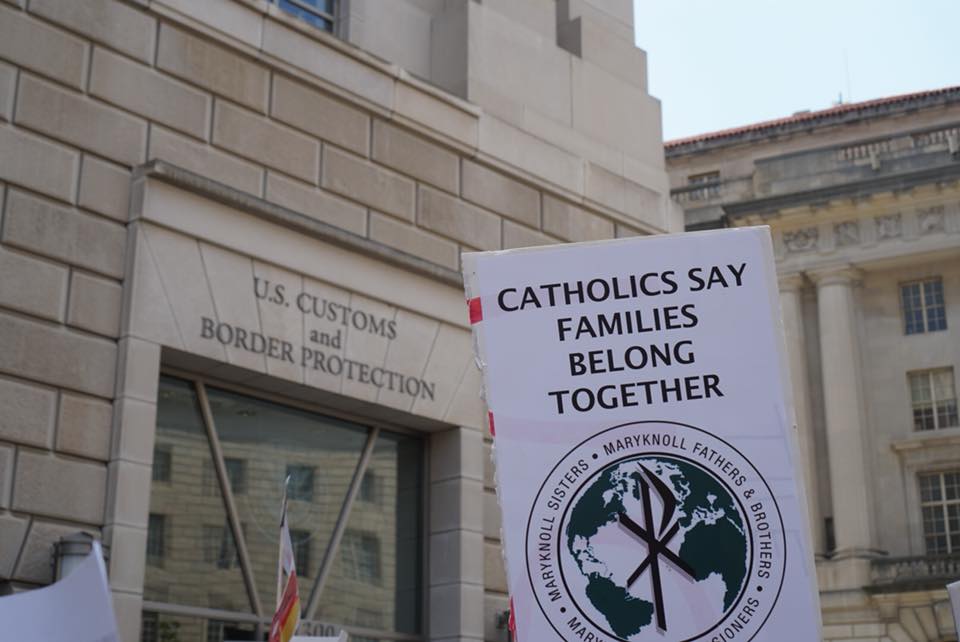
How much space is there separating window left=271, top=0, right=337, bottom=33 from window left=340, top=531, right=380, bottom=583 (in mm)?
5014

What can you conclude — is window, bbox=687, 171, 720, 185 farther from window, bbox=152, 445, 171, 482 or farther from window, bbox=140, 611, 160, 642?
window, bbox=140, 611, 160, 642

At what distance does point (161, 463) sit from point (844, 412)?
46647mm

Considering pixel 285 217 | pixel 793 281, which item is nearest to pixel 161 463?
pixel 285 217

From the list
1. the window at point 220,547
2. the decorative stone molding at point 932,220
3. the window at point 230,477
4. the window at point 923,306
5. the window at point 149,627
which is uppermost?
the decorative stone molding at point 932,220

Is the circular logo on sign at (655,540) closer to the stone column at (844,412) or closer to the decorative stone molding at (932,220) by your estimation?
the stone column at (844,412)

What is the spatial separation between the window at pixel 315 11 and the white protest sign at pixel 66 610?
26.3 ft

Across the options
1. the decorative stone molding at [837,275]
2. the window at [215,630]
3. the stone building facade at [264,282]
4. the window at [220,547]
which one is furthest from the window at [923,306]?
the window at [215,630]

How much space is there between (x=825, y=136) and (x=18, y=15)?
5781 centimetres

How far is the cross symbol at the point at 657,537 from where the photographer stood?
527 cm

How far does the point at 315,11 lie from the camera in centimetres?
1479

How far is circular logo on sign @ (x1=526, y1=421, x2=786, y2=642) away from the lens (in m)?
5.24

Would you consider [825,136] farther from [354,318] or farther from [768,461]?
[768,461]

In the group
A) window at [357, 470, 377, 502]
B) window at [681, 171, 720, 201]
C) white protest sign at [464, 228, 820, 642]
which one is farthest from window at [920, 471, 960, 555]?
white protest sign at [464, 228, 820, 642]

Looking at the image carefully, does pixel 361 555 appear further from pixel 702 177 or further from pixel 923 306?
pixel 702 177
